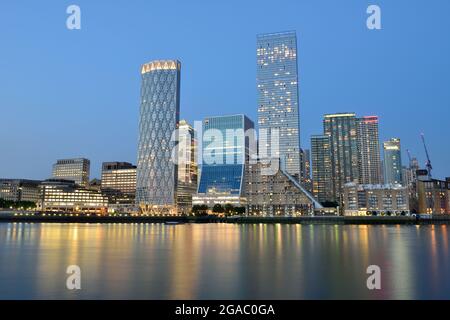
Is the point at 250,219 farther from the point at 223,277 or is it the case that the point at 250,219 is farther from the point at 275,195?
the point at 223,277

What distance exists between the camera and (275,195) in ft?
586

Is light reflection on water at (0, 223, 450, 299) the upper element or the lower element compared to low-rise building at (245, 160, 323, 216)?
lower

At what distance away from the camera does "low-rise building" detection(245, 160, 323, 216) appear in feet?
580

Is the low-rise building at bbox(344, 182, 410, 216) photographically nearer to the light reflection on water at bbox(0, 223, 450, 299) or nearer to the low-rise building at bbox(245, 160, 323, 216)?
the low-rise building at bbox(245, 160, 323, 216)

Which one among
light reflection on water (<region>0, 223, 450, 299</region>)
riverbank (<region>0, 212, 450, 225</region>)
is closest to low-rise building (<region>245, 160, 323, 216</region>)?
riverbank (<region>0, 212, 450, 225</region>)

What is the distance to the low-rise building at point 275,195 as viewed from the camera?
6964 inches

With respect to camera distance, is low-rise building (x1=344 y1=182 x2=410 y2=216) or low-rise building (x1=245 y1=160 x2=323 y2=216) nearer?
low-rise building (x1=245 y1=160 x2=323 y2=216)

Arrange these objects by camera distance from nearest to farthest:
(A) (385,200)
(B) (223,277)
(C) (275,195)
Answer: (B) (223,277) → (C) (275,195) → (A) (385,200)

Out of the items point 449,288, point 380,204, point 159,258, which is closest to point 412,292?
point 449,288

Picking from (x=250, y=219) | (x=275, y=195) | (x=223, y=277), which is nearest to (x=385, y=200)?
(x=275, y=195)

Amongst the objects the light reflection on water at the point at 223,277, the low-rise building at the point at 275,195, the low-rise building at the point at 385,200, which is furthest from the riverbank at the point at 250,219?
the light reflection on water at the point at 223,277

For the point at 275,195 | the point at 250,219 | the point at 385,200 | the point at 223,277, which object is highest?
the point at 275,195

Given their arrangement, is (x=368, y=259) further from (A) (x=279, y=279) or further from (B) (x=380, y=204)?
(B) (x=380, y=204)
